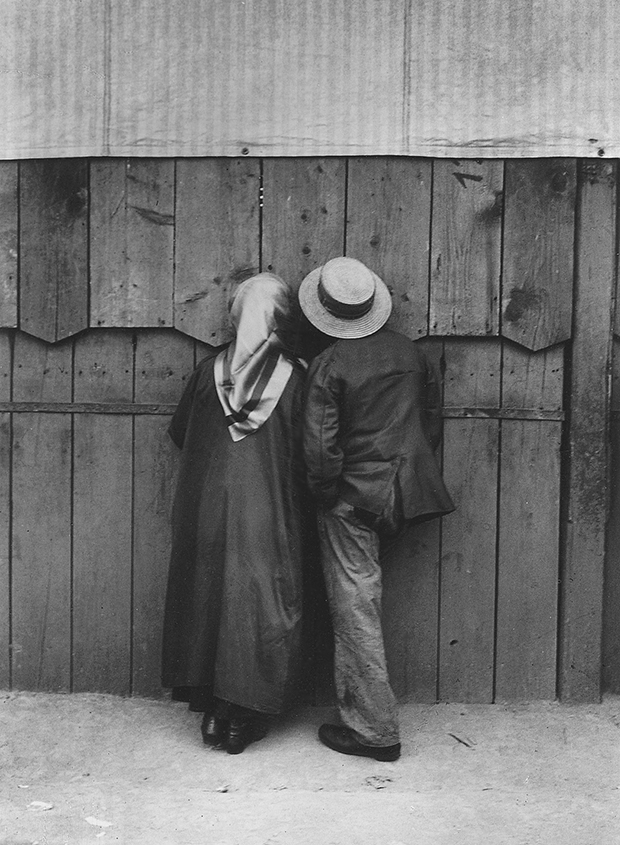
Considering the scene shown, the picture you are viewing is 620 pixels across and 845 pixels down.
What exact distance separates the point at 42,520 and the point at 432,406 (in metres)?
1.77

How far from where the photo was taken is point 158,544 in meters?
4.08

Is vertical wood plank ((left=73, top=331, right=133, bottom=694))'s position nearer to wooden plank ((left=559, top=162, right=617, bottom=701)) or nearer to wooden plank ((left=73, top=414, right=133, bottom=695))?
wooden plank ((left=73, top=414, right=133, bottom=695))

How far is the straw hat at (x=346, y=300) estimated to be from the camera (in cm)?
365

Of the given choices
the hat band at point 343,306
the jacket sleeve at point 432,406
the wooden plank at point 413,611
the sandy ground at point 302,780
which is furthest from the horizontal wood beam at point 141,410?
the sandy ground at point 302,780

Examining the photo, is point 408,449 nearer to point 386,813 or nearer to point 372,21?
point 386,813

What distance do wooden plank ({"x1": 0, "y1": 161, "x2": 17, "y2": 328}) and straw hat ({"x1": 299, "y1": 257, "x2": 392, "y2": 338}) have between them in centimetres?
130

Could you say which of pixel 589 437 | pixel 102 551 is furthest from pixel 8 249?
pixel 589 437

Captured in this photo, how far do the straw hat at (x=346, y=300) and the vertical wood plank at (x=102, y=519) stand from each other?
0.89 meters

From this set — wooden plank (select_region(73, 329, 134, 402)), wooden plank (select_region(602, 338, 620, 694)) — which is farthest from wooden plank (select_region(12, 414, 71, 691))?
wooden plank (select_region(602, 338, 620, 694))

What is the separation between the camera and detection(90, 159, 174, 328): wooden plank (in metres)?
4.02

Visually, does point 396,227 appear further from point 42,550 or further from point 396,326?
point 42,550

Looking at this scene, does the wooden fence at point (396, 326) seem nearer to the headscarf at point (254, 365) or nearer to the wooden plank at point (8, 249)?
the wooden plank at point (8, 249)

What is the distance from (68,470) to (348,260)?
1.53 metres

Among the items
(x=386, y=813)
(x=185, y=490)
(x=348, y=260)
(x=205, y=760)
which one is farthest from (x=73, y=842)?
(x=348, y=260)
